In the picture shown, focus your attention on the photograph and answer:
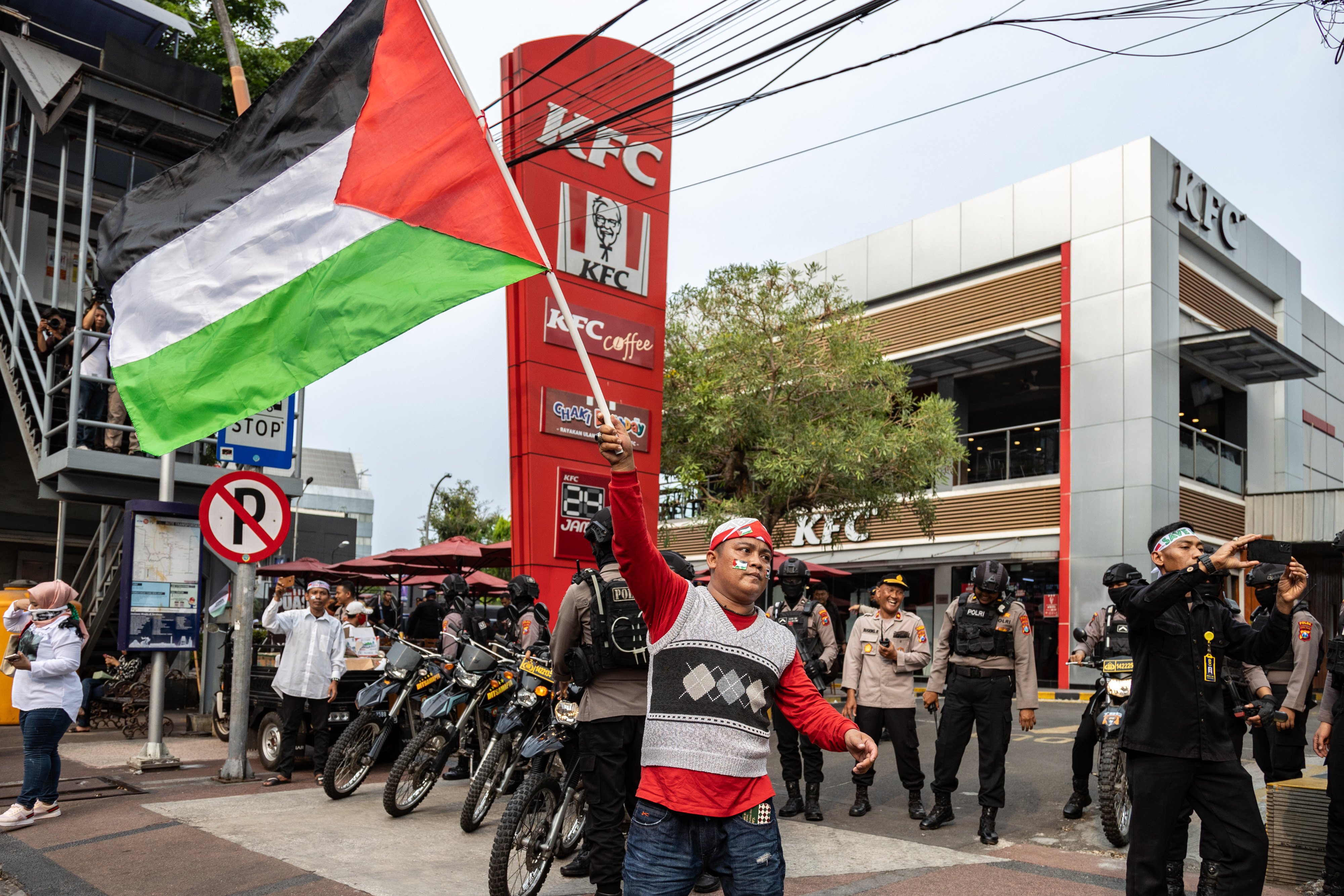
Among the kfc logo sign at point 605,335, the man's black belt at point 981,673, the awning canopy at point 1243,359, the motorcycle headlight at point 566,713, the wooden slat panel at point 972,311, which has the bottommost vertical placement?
the motorcycle headlight at point 566,713

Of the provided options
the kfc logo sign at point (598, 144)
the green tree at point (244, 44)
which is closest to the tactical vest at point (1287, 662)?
the kfc logo sign at point (598, 144)

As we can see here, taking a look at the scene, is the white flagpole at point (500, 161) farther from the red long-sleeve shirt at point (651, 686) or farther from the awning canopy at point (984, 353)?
the awning canopy at point (984, 353)

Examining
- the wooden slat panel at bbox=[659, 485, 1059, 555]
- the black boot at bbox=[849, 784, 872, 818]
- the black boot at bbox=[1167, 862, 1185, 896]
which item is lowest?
the black boot at bbox=[849, 784, 872, 818]

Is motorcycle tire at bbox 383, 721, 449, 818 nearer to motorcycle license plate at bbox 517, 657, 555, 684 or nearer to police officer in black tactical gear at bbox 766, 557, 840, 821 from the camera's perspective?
motorcycle license plate at bbox 517, 657, 555, 684

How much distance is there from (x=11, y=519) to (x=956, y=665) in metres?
17.7

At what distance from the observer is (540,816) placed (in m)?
6.22

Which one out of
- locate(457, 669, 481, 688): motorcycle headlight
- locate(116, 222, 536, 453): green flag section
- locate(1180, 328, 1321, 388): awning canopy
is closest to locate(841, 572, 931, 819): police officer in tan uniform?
locate(457, 669, 481, 688): motorcycle headlight

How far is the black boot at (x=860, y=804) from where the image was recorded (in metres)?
8.95

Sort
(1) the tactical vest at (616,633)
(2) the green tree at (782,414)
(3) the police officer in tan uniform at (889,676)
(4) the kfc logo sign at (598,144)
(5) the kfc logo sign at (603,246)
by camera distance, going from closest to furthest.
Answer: (1) the tactical vest at (616,633) → (3) the police officer in tan uniform at (889,676) → (4) the kfc logo sign at (598,144) → (5) the kfc logo sign at (603,246) → (2) the green tree at (782,414)

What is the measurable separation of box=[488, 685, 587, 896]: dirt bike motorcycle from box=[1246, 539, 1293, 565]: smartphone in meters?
3.81

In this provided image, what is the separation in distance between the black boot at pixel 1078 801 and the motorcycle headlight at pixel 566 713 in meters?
4.52

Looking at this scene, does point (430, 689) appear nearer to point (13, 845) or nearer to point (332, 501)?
point (13, 845)

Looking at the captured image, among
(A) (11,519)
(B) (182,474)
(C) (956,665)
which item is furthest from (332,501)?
(C) (956,665)

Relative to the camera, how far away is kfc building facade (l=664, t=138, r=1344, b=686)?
878 inches
